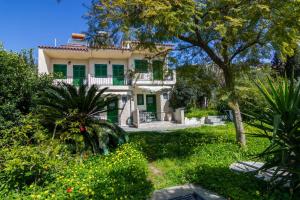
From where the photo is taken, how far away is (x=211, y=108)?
2588cm

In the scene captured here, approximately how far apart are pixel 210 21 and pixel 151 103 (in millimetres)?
19143

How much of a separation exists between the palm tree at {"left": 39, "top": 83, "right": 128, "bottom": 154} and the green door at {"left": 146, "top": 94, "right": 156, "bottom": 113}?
16805 millimetres

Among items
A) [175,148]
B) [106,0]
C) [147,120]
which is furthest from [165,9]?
[147,120]

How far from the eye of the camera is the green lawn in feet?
17.9

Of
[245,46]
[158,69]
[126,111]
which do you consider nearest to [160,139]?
[158,69]

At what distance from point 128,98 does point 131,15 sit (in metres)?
16.8

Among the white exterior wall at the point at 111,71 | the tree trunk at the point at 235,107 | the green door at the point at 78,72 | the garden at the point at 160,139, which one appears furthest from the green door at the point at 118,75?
the tree trunk at the point at 235,107

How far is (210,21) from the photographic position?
26.4 feet

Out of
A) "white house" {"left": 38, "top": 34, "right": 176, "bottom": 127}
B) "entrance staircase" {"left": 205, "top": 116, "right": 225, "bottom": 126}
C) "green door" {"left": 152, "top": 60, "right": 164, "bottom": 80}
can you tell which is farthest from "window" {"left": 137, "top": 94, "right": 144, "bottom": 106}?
"green door" {"left": 152, "top": 60, "right": 164, "bottom": 80}

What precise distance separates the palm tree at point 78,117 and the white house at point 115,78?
12697 mm

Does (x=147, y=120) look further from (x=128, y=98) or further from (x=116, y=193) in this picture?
(x=116, y=193)

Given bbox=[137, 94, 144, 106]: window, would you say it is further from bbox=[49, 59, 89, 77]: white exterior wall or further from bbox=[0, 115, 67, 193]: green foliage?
bbox=[0, 115, 67, 193]: green foliage

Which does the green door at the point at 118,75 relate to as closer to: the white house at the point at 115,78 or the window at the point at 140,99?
the white house at the point at 115,78

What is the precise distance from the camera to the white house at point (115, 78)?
23375 mm
